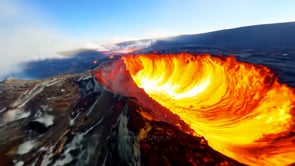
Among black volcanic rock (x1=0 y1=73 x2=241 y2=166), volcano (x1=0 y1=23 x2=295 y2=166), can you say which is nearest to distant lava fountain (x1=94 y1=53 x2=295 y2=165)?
volcano (x1=0 y1=23 x2=295 y2=166)

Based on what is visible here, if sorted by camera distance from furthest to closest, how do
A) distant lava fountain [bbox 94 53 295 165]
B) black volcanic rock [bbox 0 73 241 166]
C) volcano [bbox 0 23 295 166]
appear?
distant lava fountain [bbox 94 53 295 165] → volcano [bbox 0 23 295 166] → black volcanic rock [bbox 0 73 241 166]

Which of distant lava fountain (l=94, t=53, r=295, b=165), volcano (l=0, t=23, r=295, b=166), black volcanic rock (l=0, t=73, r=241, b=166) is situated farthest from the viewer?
distant lava fountain (l=94, t=53, r=295, b=165)

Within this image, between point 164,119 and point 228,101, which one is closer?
point 164,119

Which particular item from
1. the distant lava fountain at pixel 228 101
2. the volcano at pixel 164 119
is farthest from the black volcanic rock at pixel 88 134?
the distant lava fountain at pixel 228 101

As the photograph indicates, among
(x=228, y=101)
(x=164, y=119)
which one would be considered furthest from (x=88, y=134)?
(x=228, y=101)

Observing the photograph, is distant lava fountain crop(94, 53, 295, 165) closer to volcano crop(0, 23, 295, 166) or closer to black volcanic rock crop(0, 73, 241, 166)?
volcano crop(0, 23, 295, 166)

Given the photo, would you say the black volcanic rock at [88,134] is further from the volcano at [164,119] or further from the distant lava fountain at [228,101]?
the distant lava fountain at [228,101]

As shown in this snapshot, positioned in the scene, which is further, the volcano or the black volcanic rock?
the volcano

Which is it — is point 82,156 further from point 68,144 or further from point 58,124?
point 58,124

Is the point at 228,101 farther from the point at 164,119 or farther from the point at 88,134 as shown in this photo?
the point at 88,134

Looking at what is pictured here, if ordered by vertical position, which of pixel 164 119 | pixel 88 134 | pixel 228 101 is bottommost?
pixel 88 134
